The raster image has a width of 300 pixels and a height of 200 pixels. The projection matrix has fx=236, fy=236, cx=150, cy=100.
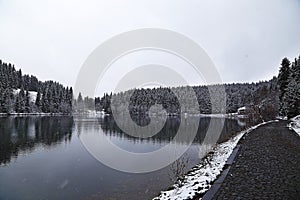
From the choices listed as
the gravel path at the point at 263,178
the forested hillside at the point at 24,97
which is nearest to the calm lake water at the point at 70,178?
the gravel path at the point at 263,178

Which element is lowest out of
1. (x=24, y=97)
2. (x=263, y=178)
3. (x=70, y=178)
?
(x=70, y=178)

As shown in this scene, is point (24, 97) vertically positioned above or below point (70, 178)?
above

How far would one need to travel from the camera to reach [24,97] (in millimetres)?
109812

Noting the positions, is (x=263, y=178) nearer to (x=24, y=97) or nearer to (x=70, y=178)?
(x=70, y=178)

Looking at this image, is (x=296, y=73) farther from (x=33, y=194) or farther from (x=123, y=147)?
(x=33, y=194)

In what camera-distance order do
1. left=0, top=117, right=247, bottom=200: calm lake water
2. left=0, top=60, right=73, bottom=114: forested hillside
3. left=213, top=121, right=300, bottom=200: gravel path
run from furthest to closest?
left=0, top=60, right=73, bottom=114: forested hillside < left=0, top=117, right=247, bottom=200: calm lake water < left=213, top=121, right=300, bottom=200: gravel path

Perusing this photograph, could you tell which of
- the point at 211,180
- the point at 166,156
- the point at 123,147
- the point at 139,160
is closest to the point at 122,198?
the point at 211,180

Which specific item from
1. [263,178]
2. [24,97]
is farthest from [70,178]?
[24,97]

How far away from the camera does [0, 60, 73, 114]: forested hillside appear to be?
10069 centimetres

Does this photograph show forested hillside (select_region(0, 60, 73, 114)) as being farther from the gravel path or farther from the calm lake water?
the gravel path

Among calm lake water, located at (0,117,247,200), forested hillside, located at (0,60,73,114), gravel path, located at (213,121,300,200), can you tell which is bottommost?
calm lake water, located at (0,117,247,200)

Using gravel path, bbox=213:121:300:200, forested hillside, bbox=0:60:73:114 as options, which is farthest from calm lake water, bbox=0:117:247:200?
forested hillside, bbox=0:60:73:114

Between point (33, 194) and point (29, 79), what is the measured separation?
168 meters

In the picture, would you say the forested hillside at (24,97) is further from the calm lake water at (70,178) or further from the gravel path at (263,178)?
the gravel path at (263,178)
